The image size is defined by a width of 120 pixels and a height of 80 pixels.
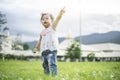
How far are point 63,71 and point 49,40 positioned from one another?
0.48m

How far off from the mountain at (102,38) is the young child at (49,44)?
442mm

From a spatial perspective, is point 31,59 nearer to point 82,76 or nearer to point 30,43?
point 30,43

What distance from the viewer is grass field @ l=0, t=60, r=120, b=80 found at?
5.55 meters

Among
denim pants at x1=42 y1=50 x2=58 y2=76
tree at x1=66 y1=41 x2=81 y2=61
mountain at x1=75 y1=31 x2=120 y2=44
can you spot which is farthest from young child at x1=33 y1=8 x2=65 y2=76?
mountain at x1=75 y1=31 x2=120 y2=44

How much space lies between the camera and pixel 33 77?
5523 mm

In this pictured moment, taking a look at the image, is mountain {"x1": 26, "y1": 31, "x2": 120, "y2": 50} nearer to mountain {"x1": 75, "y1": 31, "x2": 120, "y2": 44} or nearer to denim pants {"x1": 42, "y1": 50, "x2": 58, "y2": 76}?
mountain {"x1": 75, "y1": 31, "x2": 120, "y2": 44}

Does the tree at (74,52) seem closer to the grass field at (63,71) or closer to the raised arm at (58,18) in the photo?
the grass field at (63,71)

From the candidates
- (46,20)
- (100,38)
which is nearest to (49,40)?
(46,20)

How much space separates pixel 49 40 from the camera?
5559mm

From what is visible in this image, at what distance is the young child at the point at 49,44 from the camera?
5523mm

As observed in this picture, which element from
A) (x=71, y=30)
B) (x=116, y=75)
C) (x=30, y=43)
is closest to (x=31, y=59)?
(x=30, y=43)

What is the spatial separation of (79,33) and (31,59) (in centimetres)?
80

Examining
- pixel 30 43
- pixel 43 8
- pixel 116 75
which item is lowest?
pixel 116 75

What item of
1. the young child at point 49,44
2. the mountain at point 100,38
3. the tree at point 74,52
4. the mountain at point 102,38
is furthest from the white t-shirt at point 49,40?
the mountain at point 102,38
